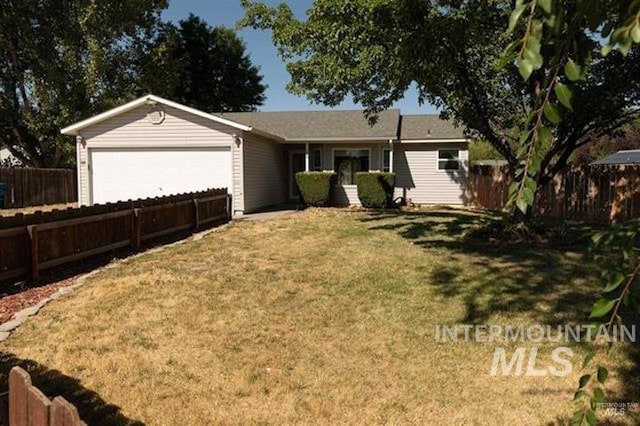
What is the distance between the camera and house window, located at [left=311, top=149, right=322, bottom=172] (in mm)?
21719

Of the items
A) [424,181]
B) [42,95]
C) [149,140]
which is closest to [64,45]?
[42,95]

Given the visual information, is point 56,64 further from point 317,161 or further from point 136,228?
point 136,228

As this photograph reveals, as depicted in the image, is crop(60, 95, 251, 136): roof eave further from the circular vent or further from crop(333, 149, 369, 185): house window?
crop(333, 149, 369, 185): house window

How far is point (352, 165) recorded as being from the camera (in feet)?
69.8

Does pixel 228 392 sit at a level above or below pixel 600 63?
below

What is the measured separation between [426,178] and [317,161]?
15.3 ft

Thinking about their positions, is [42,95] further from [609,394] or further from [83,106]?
[609,394]

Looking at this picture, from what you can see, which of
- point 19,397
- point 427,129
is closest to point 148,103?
point 427,129

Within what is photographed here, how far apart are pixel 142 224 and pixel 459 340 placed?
7.30 metres

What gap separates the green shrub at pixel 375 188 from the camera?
1902 cm

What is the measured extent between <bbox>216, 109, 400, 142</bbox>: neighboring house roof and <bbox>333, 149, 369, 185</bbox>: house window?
2.87 ft

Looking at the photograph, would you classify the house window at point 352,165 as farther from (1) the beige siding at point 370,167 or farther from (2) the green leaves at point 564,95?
(2) the green leaves at point 564,95

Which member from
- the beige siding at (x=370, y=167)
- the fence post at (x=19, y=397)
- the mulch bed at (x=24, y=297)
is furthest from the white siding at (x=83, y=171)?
the fence post at (x=19, y=397)

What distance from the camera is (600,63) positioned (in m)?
10.4
